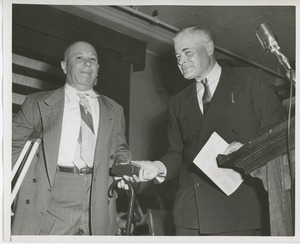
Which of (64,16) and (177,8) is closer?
(64,16)

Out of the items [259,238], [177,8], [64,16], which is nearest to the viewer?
[259,238]

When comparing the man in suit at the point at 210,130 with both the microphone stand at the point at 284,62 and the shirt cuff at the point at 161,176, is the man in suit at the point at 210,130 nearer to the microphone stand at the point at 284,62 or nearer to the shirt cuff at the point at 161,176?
the shirt cuff at the point at 161,176

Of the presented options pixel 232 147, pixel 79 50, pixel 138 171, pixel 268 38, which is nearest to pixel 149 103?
pixel 79 50

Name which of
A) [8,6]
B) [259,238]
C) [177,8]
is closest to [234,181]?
[259,238]

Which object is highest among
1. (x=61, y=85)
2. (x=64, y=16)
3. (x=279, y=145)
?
(x=64, y=16)

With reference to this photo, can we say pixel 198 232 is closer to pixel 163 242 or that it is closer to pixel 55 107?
pixel 163 242

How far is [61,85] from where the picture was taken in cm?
174

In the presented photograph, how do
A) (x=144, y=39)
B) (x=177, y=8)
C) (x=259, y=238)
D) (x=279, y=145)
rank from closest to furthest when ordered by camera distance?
1. (x=279, y=145)
2. (x=259, y=238)
3. (x=177, y=8)
4. (x=144, y=39)

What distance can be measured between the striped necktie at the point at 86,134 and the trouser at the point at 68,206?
7cm

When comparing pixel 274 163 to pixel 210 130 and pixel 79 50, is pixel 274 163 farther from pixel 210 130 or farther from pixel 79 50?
pixel 79 50

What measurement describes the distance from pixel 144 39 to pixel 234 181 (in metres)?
2.05

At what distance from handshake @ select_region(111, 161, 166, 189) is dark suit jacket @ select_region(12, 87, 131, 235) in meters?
0.06

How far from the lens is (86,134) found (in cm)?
158

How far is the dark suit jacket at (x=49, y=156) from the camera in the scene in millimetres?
1473
